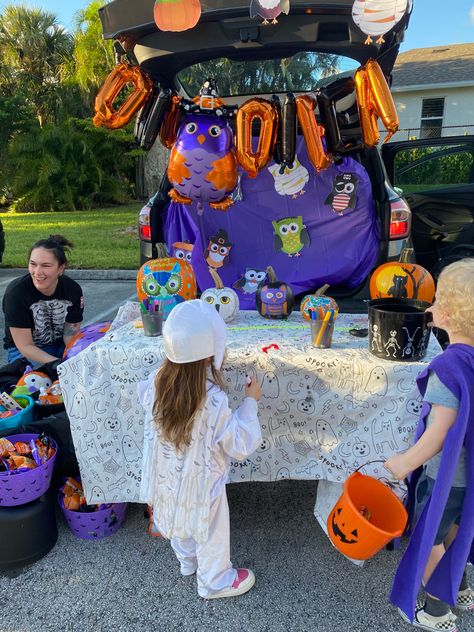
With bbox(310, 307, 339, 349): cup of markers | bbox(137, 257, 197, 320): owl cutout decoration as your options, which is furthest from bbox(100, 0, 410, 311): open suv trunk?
bbox(310, 307, 339, 349): cup of markers

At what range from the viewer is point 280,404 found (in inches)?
80.4

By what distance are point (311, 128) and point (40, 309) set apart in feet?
6.29

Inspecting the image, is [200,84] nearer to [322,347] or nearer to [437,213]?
[322,347]

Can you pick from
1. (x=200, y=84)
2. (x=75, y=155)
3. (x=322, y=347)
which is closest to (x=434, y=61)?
(x=75, y=155)

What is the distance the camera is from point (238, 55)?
3.04 meters

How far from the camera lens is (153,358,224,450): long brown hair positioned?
5.40 feet


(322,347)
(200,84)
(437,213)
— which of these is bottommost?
(322,347)

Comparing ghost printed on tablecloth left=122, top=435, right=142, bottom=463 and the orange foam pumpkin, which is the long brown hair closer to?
ghost printed on tablecloth left=122, top=435, right=142, bottom=463

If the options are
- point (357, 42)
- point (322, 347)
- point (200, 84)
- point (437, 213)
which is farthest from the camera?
point (437, 213)

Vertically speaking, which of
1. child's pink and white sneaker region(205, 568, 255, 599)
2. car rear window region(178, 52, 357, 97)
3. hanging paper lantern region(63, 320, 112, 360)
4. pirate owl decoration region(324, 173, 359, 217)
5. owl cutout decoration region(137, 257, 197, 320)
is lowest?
child's pink and white sneaker region(205, 568, 255, 599)

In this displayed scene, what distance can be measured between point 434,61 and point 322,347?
21370 mm

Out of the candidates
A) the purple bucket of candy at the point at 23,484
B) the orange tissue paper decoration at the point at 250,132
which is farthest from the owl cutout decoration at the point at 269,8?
the purple bucket of candy at the point at 23,484

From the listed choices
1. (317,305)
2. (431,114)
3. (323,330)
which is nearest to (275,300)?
(317,305)

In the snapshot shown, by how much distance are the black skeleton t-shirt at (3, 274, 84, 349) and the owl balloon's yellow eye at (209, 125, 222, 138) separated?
128 centimetres
